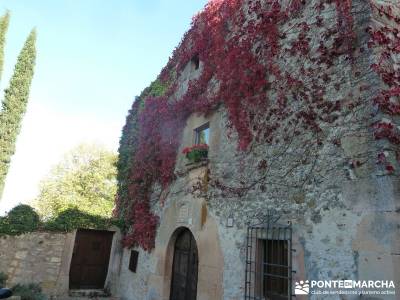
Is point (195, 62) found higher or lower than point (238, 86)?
higher

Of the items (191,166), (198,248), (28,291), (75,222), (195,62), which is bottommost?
(28,291)

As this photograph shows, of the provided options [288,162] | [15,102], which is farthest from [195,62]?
[15,102]

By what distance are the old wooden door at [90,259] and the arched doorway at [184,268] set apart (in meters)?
4.20

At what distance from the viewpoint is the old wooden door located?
390 inches

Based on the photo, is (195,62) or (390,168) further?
(195,62)

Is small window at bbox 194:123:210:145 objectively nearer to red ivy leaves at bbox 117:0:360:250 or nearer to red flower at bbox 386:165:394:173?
red ivy leaves at bbox 117:0:360:250

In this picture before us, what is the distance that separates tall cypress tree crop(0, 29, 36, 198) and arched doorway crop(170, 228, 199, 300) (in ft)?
27.7

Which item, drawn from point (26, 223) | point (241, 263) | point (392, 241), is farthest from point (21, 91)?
point (392, 241)

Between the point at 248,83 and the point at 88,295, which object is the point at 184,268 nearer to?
the point at 248,83

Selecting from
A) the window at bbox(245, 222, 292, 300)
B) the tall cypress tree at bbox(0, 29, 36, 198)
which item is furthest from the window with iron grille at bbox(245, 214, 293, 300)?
the tall cypress tree at bbox(0, 29, 36, 198)

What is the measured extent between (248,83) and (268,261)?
3291 millimetres

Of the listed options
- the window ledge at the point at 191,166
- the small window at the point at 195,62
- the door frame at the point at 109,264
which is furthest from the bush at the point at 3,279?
the small window at the point at 195,62

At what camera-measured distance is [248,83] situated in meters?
5.85

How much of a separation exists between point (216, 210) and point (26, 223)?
6.19 m
